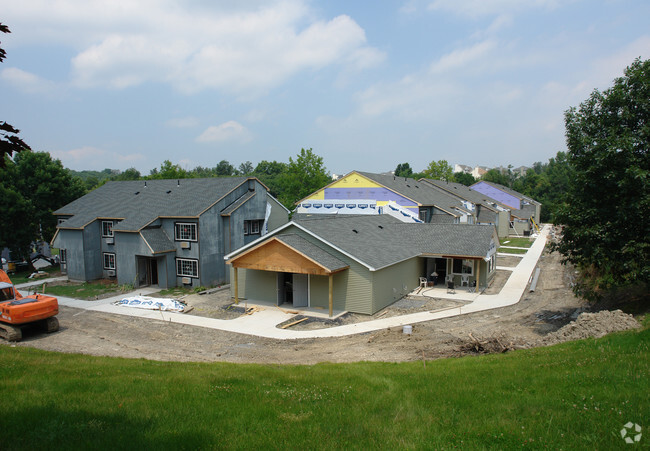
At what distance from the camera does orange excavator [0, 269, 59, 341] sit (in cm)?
1645

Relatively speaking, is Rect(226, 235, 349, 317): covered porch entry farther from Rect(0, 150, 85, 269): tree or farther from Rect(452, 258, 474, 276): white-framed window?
Rect(0, 150, 85, 269): tree

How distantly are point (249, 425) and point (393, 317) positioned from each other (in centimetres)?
1399

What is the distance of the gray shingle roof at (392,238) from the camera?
21750 mm

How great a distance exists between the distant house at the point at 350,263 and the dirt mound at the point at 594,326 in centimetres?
847

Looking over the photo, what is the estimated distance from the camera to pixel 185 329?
59.9ft

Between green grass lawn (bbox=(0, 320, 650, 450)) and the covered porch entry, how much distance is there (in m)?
9.30

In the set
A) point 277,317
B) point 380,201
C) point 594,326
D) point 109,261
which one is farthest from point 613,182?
point 109,261

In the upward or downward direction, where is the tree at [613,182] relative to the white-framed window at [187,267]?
upward

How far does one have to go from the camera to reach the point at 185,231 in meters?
27.0

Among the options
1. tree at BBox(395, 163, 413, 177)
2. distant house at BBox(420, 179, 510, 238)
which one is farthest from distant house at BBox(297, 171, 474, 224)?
tree at BBox(395, 163, 413, 177)

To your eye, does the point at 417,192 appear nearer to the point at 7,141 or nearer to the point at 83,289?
the point at 83,289

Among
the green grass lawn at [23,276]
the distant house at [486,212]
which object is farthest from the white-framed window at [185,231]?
the distant house at [486,212]

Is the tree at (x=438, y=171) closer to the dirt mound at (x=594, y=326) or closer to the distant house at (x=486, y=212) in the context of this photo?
the distant house at (x=486, y=212)

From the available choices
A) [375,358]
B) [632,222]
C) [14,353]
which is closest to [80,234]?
[14,353]
